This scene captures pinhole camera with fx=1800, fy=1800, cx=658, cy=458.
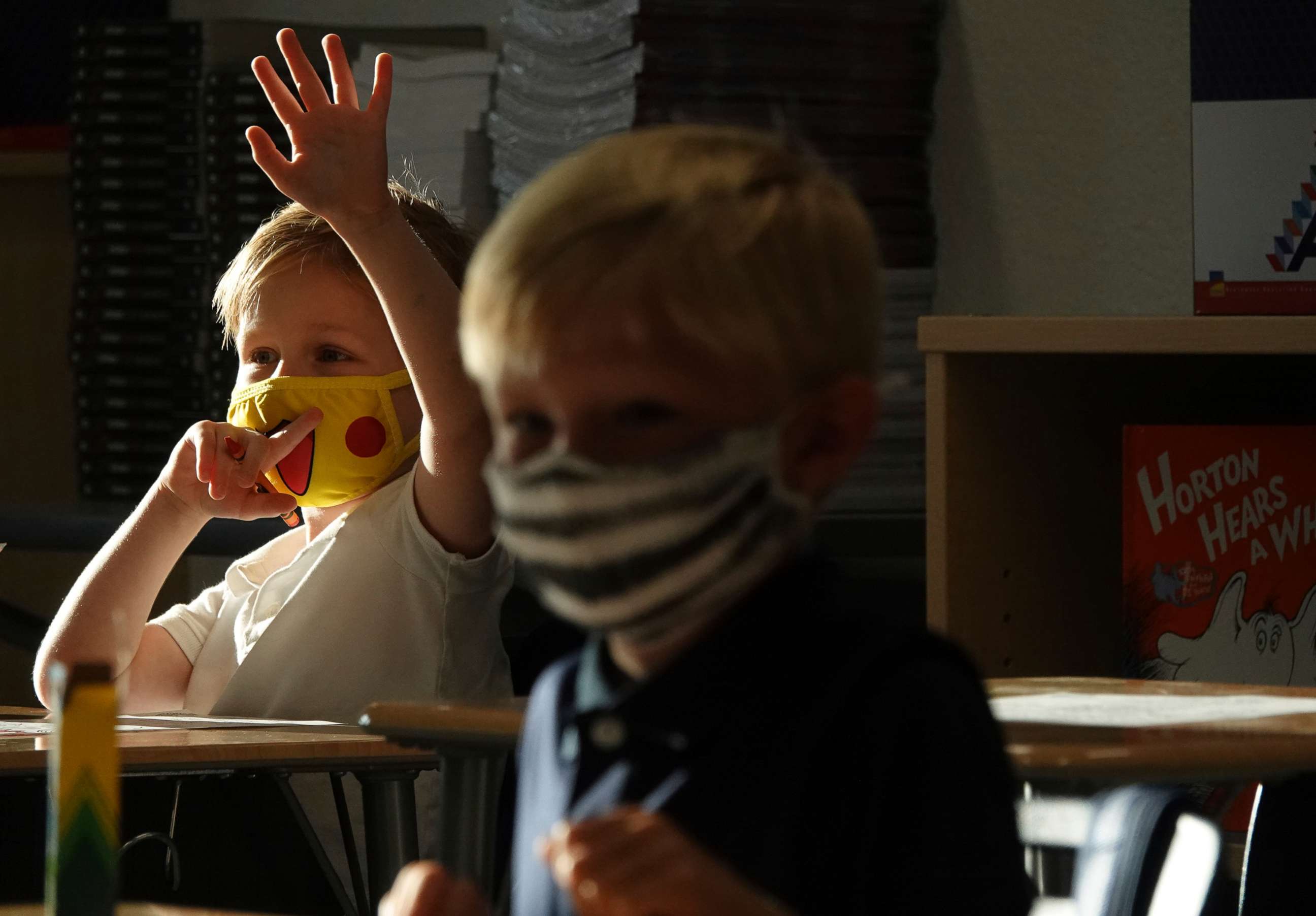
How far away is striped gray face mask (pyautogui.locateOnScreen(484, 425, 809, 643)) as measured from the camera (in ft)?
2.12

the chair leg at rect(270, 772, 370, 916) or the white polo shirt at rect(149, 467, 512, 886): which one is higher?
the white polo shirt at rect(149, 467, 512, 886)

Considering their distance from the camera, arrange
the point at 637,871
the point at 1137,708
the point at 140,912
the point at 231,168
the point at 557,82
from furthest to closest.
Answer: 1. the point at 231,168
2. the point at 557,82
3. the point at 1137,708
4. the point at 140,912
5. the point at 637,871

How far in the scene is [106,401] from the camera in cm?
282

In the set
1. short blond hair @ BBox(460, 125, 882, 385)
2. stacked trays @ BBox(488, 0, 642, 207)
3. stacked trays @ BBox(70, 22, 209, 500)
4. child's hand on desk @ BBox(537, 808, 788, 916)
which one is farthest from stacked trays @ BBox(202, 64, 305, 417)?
child's hand on desk @ BBox(537, 808, 788, 916)

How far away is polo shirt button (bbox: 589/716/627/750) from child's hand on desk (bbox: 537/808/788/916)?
0.37 ft

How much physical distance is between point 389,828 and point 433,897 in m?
0.72

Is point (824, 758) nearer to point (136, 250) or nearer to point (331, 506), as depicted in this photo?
point (331, 506)

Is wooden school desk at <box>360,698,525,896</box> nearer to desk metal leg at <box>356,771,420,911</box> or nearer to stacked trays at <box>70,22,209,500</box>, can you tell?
desk metal leg at <box>356,771,420,911</box>

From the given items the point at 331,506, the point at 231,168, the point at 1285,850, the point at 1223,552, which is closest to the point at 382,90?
the point at 331,506

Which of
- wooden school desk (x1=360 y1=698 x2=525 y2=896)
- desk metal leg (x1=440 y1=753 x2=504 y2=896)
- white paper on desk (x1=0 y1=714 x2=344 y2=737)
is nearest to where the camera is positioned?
wooden school desk (x1=360 y1=698 x2=525 y2=896)

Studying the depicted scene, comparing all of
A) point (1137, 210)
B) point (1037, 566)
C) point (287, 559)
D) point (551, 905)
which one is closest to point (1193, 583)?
point (1037, 566)

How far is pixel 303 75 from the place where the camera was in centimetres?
139

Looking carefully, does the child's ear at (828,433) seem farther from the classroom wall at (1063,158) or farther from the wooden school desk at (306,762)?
the classroom wall at (1063,158)

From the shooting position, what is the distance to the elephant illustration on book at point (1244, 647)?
1.63 meters
